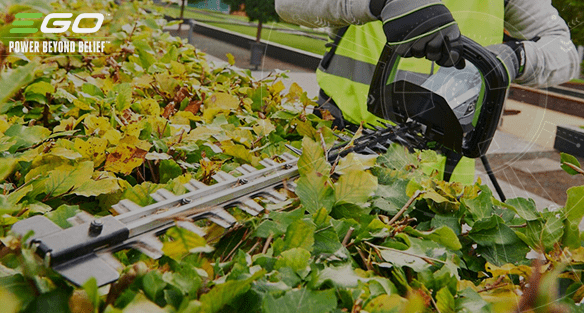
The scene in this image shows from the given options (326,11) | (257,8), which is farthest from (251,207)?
(257,8)

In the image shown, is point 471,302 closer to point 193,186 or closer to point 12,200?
point 193,186

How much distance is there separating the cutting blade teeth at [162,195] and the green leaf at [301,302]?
0.38 meters

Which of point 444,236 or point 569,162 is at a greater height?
point 569,162

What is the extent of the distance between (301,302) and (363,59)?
172 centimetres

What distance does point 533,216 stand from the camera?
95cm

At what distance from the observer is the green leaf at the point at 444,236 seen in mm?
854

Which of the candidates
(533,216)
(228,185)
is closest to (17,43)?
(228,185)

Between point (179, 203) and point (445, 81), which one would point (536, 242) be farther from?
point (179, 203)

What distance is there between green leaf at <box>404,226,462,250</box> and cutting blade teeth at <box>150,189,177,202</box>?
0.51 meters

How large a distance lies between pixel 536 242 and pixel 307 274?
0.52m

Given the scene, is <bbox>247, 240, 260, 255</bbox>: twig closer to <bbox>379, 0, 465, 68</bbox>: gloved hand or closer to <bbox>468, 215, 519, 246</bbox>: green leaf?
<bbox>468, 215, 519, 246</bbox>: green leaf

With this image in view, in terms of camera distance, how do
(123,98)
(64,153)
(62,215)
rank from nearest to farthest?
1. (62,215)
2. (64,153)
3. (123,98)

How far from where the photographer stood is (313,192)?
92 cm

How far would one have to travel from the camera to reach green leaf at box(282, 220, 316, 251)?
74cm
